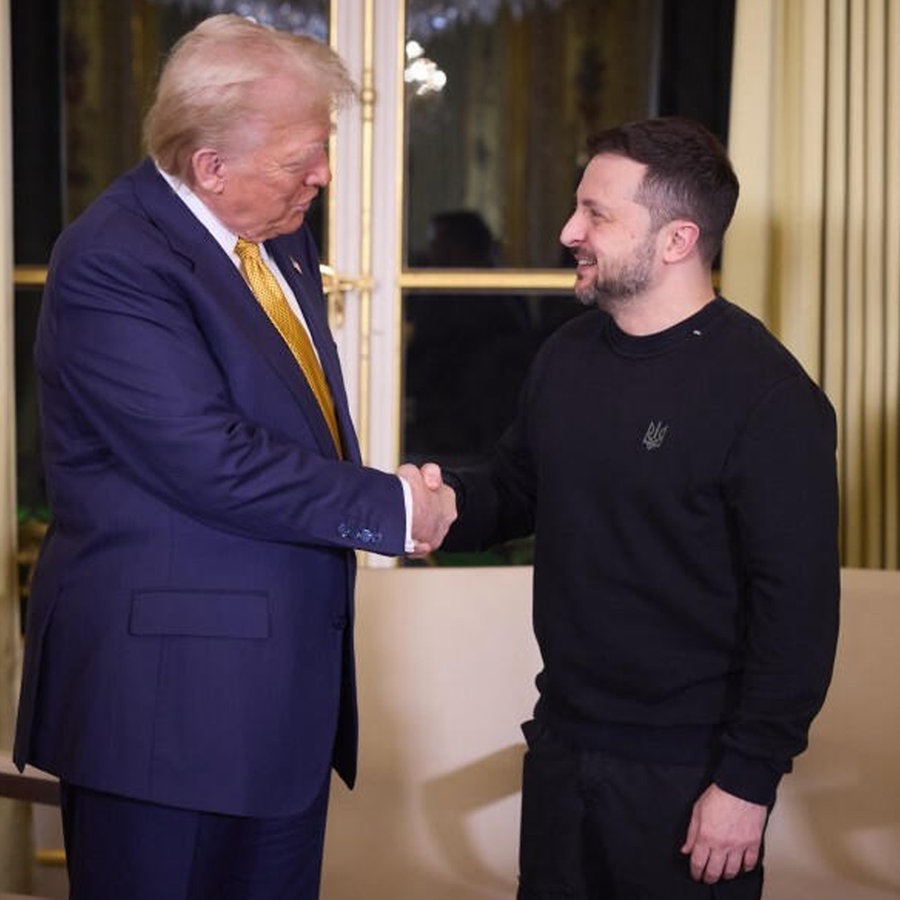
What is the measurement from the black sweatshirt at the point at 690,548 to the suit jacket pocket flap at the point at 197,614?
0.42m

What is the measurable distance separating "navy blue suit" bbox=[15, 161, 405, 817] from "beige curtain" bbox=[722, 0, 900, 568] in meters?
1.61

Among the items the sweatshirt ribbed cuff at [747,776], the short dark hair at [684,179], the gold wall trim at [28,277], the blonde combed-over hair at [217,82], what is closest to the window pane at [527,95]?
the gold wall trim at [28,277]

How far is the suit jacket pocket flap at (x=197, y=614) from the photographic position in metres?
1.93

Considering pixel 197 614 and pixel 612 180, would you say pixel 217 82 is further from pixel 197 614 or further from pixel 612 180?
pixel 197 614

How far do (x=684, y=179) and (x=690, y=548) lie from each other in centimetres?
49

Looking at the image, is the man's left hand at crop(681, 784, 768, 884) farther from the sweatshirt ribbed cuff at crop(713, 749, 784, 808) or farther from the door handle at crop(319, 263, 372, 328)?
the door handle at crop(319, 263, 372, 328)

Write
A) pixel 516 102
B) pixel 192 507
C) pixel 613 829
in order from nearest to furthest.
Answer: pixel 192 507, pixel 613 829, pixel 516 102

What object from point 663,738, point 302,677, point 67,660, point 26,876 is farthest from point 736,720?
point 26,876

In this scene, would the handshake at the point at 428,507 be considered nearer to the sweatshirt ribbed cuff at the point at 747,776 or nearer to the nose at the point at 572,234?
the nose at the point at 572,234

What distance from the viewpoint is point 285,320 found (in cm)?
214

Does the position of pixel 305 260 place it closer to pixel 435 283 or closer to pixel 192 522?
pixel 192 522

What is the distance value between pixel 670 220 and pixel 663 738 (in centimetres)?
68

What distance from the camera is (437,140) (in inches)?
149

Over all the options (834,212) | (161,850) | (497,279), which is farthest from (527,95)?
(161,850)
